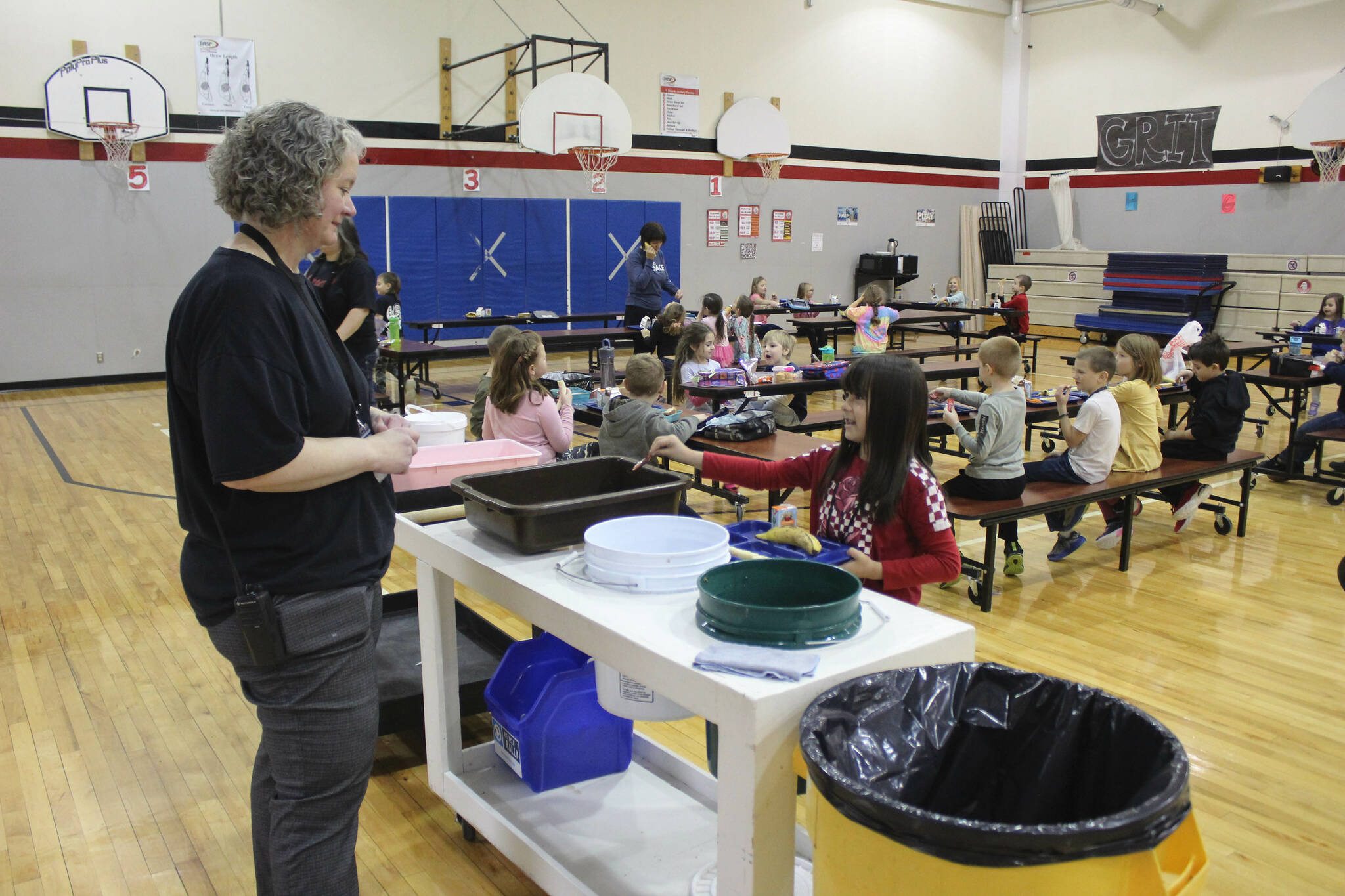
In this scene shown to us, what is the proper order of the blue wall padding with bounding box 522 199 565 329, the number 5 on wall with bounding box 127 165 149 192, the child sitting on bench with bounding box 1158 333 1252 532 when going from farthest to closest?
the blue wall padding with bounding box 522 199 565 329, the number 5 on wall with bounding box 127 165 149 192, the child sitting on bench with bounding box 1158 333 1252 532

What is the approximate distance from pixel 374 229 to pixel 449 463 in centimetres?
882

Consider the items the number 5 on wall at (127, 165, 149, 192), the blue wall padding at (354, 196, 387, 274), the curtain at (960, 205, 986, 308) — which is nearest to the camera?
the number 5 on wall at (127, 165, 149, 192)

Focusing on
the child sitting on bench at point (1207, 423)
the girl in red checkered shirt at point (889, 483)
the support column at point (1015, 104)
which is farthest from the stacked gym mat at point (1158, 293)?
the girl in red checkered shirt at point (889, 483)

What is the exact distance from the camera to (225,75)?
10.2 m

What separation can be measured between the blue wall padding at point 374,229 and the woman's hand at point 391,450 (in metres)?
10.0

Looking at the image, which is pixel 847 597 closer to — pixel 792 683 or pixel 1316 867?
pixel 792 683

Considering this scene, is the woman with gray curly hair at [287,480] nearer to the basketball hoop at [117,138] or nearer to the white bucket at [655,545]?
the white bucket at [655,545]

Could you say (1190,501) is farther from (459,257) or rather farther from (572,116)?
(459,257)

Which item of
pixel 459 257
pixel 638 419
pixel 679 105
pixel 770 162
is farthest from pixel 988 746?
pixel 770 162

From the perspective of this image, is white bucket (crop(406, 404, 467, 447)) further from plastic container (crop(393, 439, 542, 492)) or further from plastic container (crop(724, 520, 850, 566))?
plastic container (crop(724, 520, 850, 566))

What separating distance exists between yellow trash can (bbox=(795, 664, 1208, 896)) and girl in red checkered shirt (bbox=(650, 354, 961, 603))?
2.64ft

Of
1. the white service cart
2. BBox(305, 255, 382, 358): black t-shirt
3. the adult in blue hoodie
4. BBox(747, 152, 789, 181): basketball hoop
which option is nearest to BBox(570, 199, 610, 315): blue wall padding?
BBox(747, 152, 789, 181): basketball hoop

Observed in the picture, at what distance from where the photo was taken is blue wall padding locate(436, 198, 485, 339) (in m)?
11.8

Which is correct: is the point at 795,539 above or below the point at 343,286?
below
